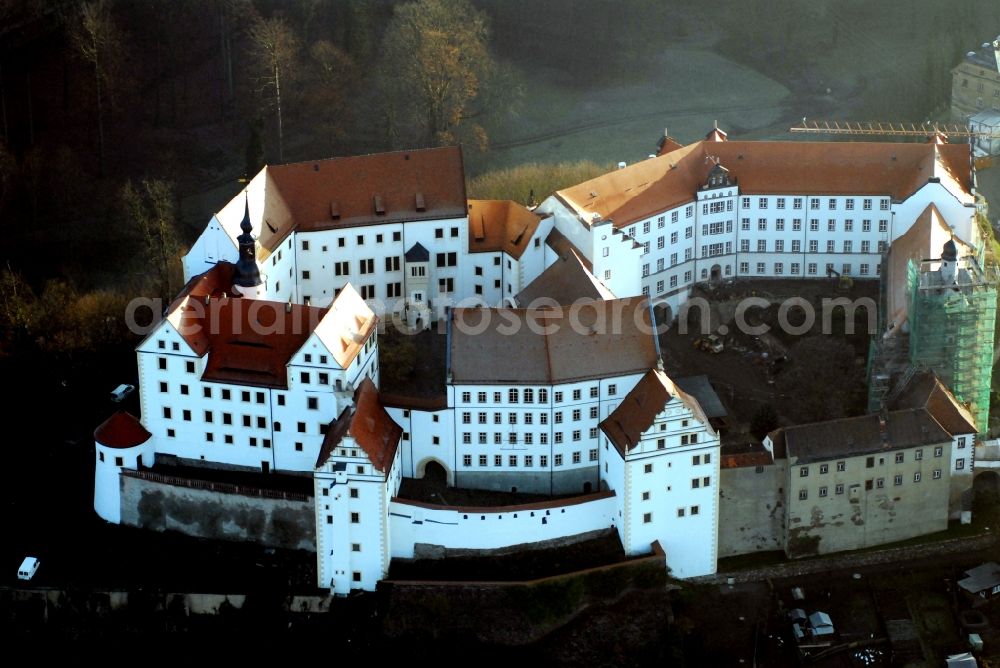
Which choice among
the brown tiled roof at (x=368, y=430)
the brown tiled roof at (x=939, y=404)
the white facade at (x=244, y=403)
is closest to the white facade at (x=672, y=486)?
the brown tiled roof at (x=368, y=430)

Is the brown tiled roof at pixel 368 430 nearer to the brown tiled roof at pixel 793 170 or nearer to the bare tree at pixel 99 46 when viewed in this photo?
the brown tiled roof at pixel 793 170

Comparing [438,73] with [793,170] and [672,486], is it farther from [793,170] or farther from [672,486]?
[672,486]

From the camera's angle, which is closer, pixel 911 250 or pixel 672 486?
pixel 672 486

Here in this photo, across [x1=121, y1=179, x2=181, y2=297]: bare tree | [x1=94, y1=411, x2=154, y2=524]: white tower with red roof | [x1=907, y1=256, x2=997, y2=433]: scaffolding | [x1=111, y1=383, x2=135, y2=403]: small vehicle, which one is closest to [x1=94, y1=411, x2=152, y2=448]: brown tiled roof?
[x1=94, y1=411, x2=154, y2=524]: white tower with red roof

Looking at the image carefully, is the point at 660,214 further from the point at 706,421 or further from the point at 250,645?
the point at 250,645

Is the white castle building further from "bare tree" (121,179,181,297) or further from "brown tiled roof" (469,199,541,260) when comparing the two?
"bare tree" (121,179,181,297)

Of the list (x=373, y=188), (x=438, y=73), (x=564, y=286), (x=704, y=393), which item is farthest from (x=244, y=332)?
(x=438, y=73)

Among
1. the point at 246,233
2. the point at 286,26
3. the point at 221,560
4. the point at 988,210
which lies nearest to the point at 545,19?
the point at 286,26
